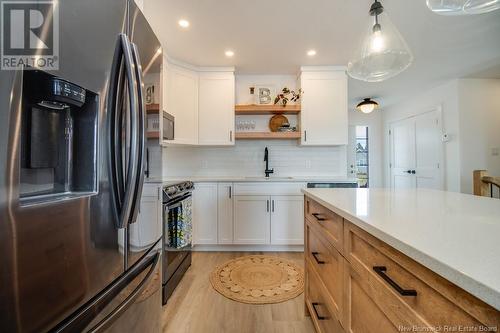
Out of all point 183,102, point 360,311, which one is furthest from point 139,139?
point 183,102

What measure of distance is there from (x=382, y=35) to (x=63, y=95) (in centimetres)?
189

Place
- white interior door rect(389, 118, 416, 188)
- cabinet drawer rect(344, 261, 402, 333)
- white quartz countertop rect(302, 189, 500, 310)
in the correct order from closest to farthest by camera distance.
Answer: white quartz countertop rect(302, 189, 500, 310)
cabinet drawer rect(344, 261, 402, 333)
white interior door rect(389, 118, 416, 188)

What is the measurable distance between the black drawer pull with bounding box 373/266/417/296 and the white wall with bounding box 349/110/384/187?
5813mm

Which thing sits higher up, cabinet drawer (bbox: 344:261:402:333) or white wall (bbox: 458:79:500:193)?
white wall (bbox: 458:79:500:193)

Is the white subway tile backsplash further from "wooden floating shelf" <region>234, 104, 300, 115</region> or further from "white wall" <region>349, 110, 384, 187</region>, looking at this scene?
"white wall" <region>349, 110, 384, 187</region>

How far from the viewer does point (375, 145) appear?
19.1 ft

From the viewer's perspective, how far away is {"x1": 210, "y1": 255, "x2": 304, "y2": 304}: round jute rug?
1938 mm

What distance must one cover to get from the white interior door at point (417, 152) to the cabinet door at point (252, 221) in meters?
3.54

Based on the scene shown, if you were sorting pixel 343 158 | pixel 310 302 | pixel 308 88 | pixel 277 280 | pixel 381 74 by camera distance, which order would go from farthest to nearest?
pixel 343 158 < pixel 308 88 < pixel 277 280 < pixel 381 74 < pixel 310 302

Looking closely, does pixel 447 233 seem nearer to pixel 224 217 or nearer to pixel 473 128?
pixel 224 217

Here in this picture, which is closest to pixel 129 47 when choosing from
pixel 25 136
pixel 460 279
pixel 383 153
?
pixel 25 136

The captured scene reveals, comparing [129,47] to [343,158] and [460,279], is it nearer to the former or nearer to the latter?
[460,279]

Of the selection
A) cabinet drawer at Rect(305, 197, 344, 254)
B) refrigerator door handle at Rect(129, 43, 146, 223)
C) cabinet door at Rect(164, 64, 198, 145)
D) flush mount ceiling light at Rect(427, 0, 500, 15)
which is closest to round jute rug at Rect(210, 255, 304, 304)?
cabinet drawer at Rect(305, 197, 344, 254)

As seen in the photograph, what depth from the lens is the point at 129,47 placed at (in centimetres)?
79
